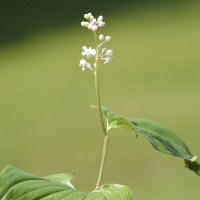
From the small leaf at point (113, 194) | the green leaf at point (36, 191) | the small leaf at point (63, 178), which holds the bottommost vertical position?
the small leaf at point (63, 178)

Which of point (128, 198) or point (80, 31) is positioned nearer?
point (128, 198)

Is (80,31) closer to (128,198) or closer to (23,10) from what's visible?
(23,10)

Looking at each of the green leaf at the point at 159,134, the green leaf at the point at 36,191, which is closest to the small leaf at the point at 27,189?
the green leaf at the point at 36,191

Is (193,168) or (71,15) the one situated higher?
(71,15)

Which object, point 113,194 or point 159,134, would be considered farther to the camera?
point 159,134

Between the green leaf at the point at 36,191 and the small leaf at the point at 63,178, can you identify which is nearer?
the green leaf at the point at 36,191

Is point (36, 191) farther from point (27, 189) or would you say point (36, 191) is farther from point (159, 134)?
point (159, 134)

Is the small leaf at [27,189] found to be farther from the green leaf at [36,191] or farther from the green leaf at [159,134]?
the green leaf at [159,134]

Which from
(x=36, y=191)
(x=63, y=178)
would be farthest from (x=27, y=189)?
(x=63, y=178)

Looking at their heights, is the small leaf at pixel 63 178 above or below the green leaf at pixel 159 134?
below

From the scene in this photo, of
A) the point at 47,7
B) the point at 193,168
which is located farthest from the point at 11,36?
the point at 193,168

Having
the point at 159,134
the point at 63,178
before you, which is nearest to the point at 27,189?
the point at 63,178
